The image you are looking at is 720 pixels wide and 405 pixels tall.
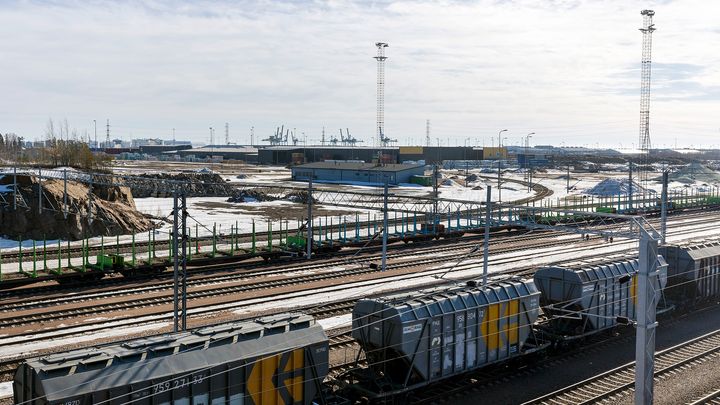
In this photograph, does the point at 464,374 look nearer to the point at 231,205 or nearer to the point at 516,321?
the point at 516,321

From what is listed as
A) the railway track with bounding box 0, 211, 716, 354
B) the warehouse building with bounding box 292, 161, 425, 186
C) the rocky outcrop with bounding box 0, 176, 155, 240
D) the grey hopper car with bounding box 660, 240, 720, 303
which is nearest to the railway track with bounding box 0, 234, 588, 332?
the railway track with bounding box 0, 211, 716, 354

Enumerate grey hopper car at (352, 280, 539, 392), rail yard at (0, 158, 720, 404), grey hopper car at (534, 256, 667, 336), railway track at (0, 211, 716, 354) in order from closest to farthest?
1. rail yard at (0, 158, 720, 404)
2. grey hopper car at (352, 280, 539, 392)
3. grey hopper car at (534, 256, 667, 336)
4. railway track at (0, 211, 716, 354)

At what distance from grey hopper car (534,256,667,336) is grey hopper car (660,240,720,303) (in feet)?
15.2

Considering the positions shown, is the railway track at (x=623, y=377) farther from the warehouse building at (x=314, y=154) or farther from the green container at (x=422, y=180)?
the warehouse building at (x=314, y=154)

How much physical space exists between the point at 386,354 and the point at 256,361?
4691mm

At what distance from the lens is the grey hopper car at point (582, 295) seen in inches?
990

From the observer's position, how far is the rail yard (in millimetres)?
15477

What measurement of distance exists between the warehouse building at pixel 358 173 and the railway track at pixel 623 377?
242 feet

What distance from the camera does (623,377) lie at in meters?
22.5

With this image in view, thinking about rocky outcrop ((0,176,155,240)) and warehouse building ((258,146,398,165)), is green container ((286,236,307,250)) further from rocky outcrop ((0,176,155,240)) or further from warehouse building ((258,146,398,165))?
warehouse building ((258,146,398,165))

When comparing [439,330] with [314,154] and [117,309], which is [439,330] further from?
[314,154]

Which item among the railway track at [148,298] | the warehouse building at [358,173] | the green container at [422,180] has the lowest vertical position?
the railway track at [148,298]

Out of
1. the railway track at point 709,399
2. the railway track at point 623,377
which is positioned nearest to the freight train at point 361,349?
→ the railway track at point 623,377

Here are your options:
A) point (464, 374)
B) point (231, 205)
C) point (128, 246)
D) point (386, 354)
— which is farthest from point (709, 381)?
point (231, 205)
